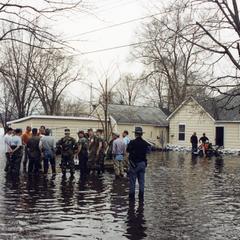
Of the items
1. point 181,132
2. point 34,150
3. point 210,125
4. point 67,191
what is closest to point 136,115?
point 181,132

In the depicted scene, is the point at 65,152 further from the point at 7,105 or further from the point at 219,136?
the point at 7,105

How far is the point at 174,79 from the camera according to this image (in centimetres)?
6119

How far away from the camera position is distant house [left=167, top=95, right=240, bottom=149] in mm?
46219

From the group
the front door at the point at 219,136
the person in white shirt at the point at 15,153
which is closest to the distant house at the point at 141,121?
the front door at the point at 219,136

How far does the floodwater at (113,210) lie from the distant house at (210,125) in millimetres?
26693

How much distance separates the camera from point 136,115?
54719 millimetres

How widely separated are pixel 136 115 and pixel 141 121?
4.27 ft

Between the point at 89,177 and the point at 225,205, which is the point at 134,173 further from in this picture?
the point at 89,177

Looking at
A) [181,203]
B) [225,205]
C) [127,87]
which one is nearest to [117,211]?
[181,203]

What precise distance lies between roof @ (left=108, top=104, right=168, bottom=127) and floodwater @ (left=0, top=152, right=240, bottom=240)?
33001 millimetres

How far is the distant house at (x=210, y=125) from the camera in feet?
152

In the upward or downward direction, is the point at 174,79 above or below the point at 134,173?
above

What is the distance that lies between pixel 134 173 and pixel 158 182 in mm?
4825

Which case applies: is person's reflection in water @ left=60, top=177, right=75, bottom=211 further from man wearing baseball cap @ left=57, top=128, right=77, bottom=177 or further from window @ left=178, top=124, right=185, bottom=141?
window @ left=178, top=124, right=185, bottom=141
